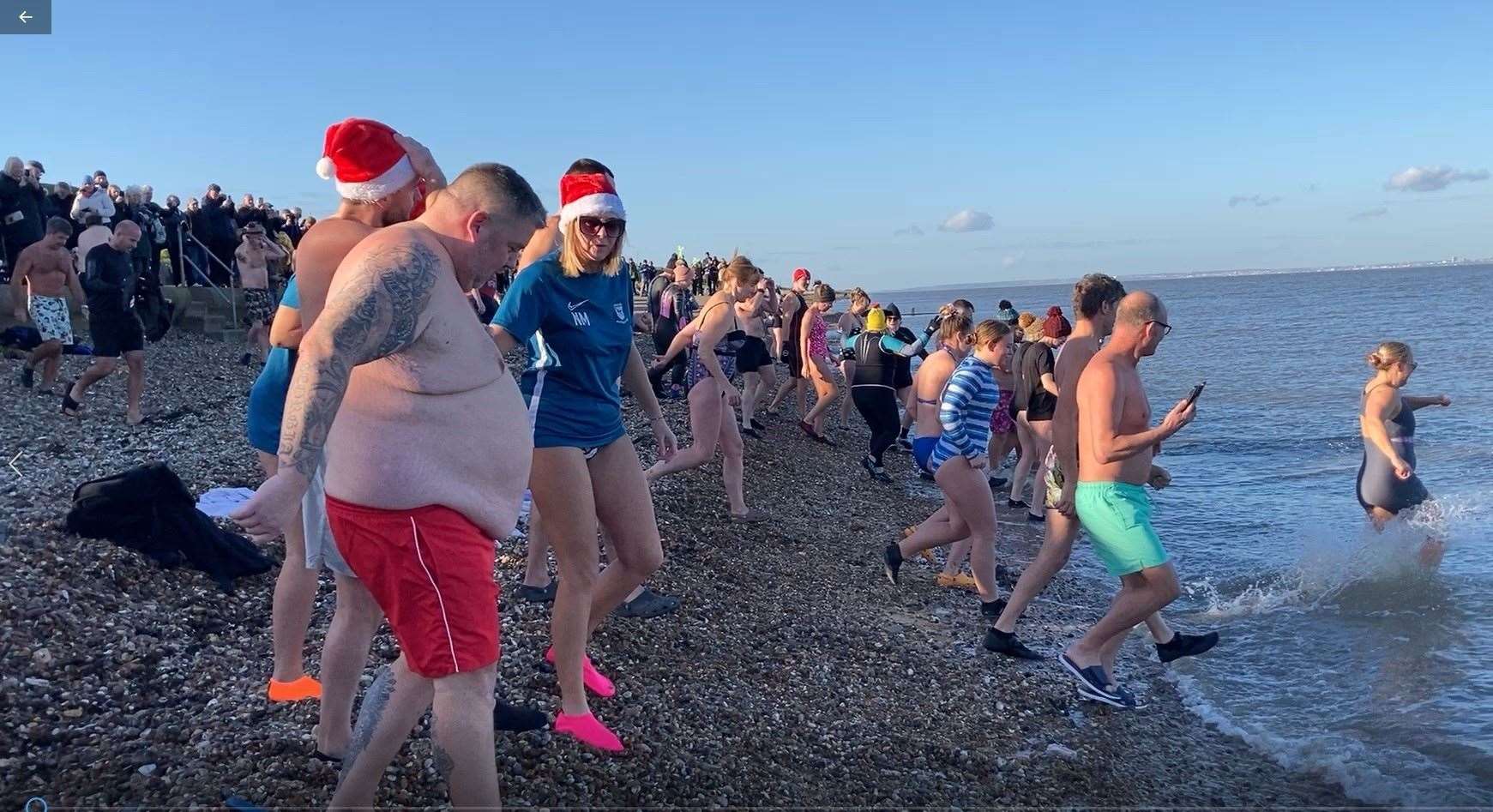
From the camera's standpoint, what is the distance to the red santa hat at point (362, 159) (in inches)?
109

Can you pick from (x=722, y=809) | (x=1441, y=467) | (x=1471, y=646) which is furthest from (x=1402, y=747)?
(x=1441, y=467)

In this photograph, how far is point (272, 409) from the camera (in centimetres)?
339

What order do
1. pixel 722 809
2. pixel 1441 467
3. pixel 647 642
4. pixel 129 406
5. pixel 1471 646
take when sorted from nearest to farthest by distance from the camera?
pixel 722 809 < pixel 647 642 < pixel 1471 646 < pixel 129 406 < pixel 1441 467

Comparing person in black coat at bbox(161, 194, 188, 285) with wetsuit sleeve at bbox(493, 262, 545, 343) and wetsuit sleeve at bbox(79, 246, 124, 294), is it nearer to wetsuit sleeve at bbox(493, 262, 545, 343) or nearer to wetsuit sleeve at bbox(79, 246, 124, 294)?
wetsuit sleeve at bbox(79, 246, 124, 294)

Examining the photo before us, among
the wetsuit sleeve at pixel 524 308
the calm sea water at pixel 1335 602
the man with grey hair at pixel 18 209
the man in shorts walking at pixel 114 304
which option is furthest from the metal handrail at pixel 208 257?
the wetsuit sleeve at pixel 524 308

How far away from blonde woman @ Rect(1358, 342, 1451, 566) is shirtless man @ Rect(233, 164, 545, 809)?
261 inches

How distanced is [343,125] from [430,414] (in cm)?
106

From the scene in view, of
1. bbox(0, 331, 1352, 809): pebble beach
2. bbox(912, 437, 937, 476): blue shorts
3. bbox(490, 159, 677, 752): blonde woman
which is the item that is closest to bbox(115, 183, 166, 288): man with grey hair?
bbox(0, 331, 1352, 809): pebble beach

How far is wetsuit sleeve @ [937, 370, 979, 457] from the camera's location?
562 cm

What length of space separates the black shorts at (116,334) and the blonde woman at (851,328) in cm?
773

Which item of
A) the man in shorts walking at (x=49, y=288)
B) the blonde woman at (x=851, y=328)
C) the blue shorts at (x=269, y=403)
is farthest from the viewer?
the blonde woman at (x=851, y=328)

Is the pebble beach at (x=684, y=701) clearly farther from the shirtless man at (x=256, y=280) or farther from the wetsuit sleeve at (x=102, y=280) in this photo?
the shirtless man at (x=256, y=280)

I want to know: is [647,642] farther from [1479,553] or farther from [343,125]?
[1479,553]

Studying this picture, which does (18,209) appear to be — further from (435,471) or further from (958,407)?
(435,471)
